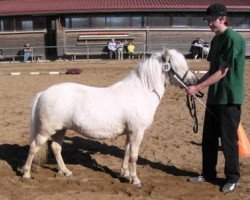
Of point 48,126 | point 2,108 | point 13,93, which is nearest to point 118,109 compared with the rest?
point 48,126

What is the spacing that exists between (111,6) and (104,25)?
1.33m

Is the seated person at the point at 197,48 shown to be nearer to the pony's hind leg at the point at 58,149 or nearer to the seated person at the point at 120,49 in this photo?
the seated person at the point at 120,49

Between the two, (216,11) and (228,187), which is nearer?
(216,11)

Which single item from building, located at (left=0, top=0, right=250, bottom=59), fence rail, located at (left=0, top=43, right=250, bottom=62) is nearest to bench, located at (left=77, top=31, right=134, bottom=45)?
building, located at (left=0, top=0, right=250, bottom=59)

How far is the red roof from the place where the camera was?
86.5 feet

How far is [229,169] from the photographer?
18.1ft

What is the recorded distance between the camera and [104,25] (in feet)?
89.8

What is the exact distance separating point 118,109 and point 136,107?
0.23 metres

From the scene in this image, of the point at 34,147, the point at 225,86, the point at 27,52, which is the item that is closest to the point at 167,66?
the point at 225,86

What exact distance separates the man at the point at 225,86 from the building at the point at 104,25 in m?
21.5

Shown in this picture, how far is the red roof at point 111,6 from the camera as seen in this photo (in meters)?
26.4

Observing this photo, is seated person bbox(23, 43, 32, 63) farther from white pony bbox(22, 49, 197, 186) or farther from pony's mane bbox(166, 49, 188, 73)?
pony's mane bbox(166, 49, 188, 73)

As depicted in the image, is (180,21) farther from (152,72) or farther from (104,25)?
(152,72)

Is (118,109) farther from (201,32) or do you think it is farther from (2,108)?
(201,32)
